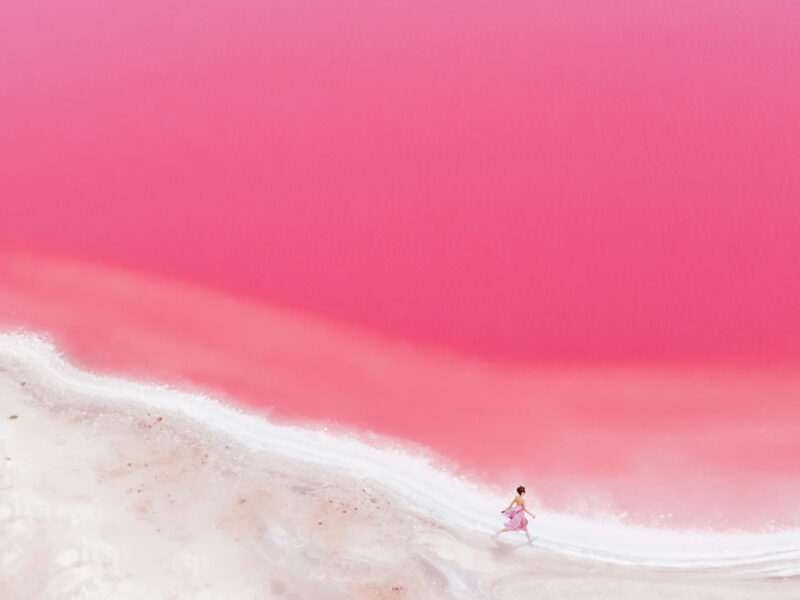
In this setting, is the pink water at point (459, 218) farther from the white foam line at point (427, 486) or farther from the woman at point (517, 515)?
the woman at point (517, 515)

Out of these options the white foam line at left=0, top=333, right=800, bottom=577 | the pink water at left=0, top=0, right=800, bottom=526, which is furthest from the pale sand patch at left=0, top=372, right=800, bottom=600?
the pink water at left=0, top=0, right=800, bottom=526

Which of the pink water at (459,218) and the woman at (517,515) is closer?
the woman at (517,515)

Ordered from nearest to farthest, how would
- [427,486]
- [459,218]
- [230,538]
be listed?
[230,538] < [427,486] < [459,218]

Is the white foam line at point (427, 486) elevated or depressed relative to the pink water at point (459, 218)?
depressed

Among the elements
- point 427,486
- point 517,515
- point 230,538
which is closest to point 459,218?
point 427,486

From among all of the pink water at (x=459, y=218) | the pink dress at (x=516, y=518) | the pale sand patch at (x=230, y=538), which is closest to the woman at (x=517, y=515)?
the pink dress at (x=516, y=518)

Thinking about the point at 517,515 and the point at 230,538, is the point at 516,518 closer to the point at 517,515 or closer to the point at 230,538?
the point at 517,515
